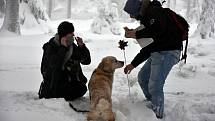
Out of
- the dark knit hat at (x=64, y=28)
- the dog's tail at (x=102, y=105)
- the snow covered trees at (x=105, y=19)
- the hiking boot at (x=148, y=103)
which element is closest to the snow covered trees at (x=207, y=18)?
the snow covered trees at (x=105, y=19)

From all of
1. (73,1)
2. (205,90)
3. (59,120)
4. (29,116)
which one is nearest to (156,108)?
(59,120)

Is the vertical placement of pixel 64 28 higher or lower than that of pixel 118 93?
higher

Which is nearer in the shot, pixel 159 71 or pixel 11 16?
pixel 159 71

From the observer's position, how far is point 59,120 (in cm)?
496

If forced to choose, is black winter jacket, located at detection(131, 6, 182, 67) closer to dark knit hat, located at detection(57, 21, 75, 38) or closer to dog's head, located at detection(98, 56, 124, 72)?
dog's head, located at detection(98, 56, 124, 72)

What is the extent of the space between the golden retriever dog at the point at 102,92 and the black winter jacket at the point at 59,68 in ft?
1.23

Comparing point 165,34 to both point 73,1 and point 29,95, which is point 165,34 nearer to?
point 29,95

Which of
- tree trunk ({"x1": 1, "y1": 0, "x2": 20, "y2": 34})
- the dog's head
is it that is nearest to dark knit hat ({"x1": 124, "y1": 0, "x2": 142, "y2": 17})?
the dog's head

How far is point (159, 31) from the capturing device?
17.3 feet

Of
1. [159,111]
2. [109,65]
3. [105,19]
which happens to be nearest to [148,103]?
[159,111]

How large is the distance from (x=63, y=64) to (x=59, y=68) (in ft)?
0.30

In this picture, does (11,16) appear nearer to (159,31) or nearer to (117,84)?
(117,84)

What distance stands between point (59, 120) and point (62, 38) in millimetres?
1313

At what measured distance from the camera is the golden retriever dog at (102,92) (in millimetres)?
4805
